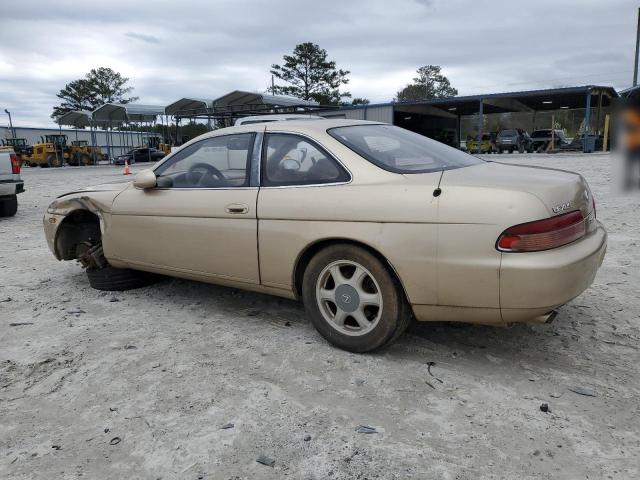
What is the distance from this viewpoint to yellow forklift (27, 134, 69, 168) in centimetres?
3459

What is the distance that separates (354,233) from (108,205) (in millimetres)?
2376

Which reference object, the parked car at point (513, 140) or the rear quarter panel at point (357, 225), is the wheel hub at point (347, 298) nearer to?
the rear quarter panel at point (357, 225)

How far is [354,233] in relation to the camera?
9.49ft

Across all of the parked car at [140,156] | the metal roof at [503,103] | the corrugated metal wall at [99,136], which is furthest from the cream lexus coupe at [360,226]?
the corrugated metal wall at [99,136]

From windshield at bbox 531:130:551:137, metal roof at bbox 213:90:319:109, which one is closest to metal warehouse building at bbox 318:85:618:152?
windshield at bbox 531:130:551:137

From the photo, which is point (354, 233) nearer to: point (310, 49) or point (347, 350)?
point (347, 350)

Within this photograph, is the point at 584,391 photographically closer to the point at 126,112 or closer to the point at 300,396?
the point at 300,396

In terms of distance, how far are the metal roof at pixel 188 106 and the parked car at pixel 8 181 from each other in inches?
981

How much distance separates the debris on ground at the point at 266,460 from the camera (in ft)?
6.98

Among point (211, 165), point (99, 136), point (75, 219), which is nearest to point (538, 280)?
point (211, 165)

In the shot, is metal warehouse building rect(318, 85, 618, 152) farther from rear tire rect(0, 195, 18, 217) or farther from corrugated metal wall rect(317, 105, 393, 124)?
rear tire rect(0, 195, 18, 217)

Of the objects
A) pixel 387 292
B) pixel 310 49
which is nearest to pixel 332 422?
pixel 387 292

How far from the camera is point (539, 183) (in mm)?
2656

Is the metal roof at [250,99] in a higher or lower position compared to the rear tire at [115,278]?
higher
